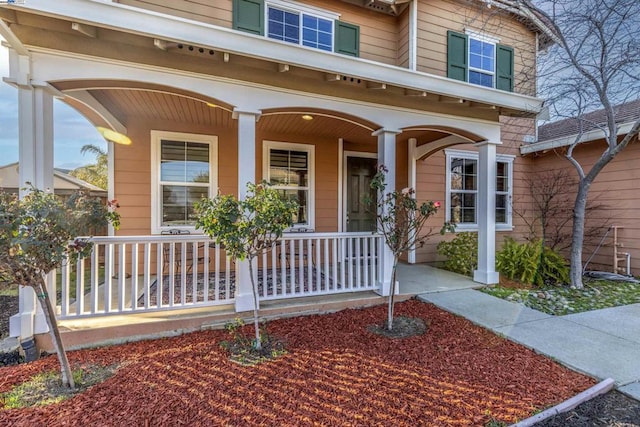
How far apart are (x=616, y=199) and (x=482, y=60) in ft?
13.2

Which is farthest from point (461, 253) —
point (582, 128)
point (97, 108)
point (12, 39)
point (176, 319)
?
point (12, 39)

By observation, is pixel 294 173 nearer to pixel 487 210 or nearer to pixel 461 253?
pixel 487 210

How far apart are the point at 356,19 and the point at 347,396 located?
21.3ft

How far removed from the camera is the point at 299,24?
571cm

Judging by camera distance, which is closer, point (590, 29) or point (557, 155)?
point (590, 29)

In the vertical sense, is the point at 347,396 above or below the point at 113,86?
below

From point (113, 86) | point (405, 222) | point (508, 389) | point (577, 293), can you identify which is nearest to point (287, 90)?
point (113, 86)

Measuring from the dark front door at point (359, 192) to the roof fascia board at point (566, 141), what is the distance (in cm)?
386

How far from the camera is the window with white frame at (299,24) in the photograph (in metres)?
5.54

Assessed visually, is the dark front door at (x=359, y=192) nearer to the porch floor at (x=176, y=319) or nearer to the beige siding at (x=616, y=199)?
the porch floor at (x=176, y=319)

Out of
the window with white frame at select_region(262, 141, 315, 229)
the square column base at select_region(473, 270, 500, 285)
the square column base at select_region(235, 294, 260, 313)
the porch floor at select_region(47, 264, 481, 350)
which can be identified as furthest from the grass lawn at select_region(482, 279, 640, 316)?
the square column base at select_region(235, 294, 260, 313)

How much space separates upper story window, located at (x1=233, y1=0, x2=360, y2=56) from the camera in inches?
207

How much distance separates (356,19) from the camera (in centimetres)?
610

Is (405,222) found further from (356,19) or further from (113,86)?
(356,19)
